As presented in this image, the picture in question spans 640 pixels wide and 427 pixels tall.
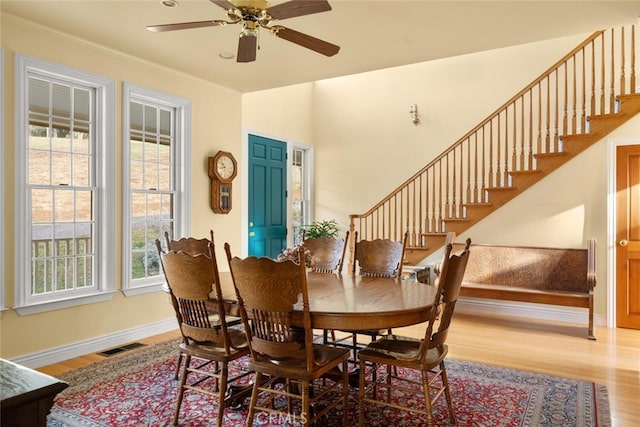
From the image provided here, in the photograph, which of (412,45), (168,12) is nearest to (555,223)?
(412,45)

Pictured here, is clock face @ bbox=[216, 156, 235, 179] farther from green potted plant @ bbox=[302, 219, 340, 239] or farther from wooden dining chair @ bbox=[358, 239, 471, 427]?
wooden dining chair @ bbox=[358, 239, 471, 427]

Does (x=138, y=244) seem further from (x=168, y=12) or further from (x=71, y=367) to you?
(x=168, y=12)

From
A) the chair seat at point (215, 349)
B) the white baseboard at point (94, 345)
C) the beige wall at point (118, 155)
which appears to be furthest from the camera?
the white baseboard at point (94, 345)

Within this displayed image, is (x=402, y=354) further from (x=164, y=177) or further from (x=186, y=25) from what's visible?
(x=164, y=177)

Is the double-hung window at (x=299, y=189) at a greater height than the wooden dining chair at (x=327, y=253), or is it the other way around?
the double-hung window at (x=299, y=189)

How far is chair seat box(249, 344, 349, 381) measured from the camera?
2.27m

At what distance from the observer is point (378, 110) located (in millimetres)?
7016

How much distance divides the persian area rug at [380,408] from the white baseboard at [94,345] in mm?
405

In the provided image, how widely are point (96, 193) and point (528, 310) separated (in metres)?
5.06

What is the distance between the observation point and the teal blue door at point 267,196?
6326 mm

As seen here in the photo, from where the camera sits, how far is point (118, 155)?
4277mm

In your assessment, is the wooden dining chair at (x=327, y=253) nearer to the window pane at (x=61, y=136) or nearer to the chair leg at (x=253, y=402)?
the chair leg at (x=253, y=402)

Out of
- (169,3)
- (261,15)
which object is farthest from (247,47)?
(169,3)

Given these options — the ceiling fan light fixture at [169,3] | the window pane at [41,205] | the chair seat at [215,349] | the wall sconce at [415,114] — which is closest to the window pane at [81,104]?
the window pane at [41,205]
